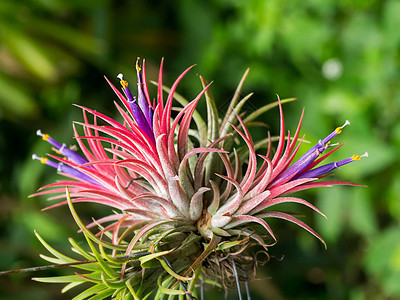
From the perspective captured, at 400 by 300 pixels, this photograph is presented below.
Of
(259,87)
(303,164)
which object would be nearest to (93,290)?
(303,164)

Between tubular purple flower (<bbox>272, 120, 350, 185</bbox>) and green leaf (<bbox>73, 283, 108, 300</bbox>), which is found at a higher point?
tubular purple flower (<bbox>272, 120, 350, 185</bbox>)

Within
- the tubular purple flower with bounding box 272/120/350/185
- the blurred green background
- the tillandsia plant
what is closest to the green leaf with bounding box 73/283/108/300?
the tillandsia plant

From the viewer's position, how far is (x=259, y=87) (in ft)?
6.81

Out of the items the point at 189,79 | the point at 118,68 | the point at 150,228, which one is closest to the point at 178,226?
the point at 150,228

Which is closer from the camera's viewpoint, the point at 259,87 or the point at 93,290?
the point at 93,290

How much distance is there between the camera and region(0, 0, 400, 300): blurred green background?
1729mm

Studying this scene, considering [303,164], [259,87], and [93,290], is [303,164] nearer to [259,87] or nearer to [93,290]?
[93,290]

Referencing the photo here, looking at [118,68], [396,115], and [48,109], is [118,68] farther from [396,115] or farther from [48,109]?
[396,115]

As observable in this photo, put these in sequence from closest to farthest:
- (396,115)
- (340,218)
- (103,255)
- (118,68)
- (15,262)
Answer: (103,255) → (396,115) → (340,218) → (15,262) → (118,68)

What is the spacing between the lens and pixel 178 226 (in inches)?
22.4

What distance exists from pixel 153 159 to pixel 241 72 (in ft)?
5.30

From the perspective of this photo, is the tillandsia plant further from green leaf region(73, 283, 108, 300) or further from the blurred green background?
the blurred green background

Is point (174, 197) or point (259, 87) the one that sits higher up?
point (259, 87)

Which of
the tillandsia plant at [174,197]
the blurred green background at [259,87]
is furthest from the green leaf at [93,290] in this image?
the blurred green background at [259,87]
